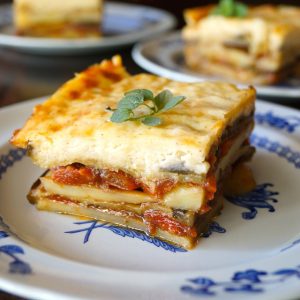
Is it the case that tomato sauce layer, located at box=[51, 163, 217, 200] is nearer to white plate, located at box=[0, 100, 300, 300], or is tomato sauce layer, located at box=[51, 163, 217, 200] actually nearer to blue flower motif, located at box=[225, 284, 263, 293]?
Result: white plate, located at box=[0, 100, 300, 300]

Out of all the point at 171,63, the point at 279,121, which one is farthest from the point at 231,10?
the point at 279,121

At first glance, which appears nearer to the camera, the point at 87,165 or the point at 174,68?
the point at 87,165

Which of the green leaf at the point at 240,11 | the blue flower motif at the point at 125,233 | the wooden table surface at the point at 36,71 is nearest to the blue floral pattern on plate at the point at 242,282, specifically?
the blue flower motif at the point at 125,233

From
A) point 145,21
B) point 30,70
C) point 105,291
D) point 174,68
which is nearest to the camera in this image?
point 105,291

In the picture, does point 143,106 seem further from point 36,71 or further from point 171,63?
point 36,71

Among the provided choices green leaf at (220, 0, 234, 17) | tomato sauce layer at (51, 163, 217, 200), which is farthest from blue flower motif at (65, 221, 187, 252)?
green leaf at (220, 0, 234, 17)

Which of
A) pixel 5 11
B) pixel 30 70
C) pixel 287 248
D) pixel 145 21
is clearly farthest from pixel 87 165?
pixel 5 11

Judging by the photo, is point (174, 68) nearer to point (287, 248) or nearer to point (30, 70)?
point (30, 70)
